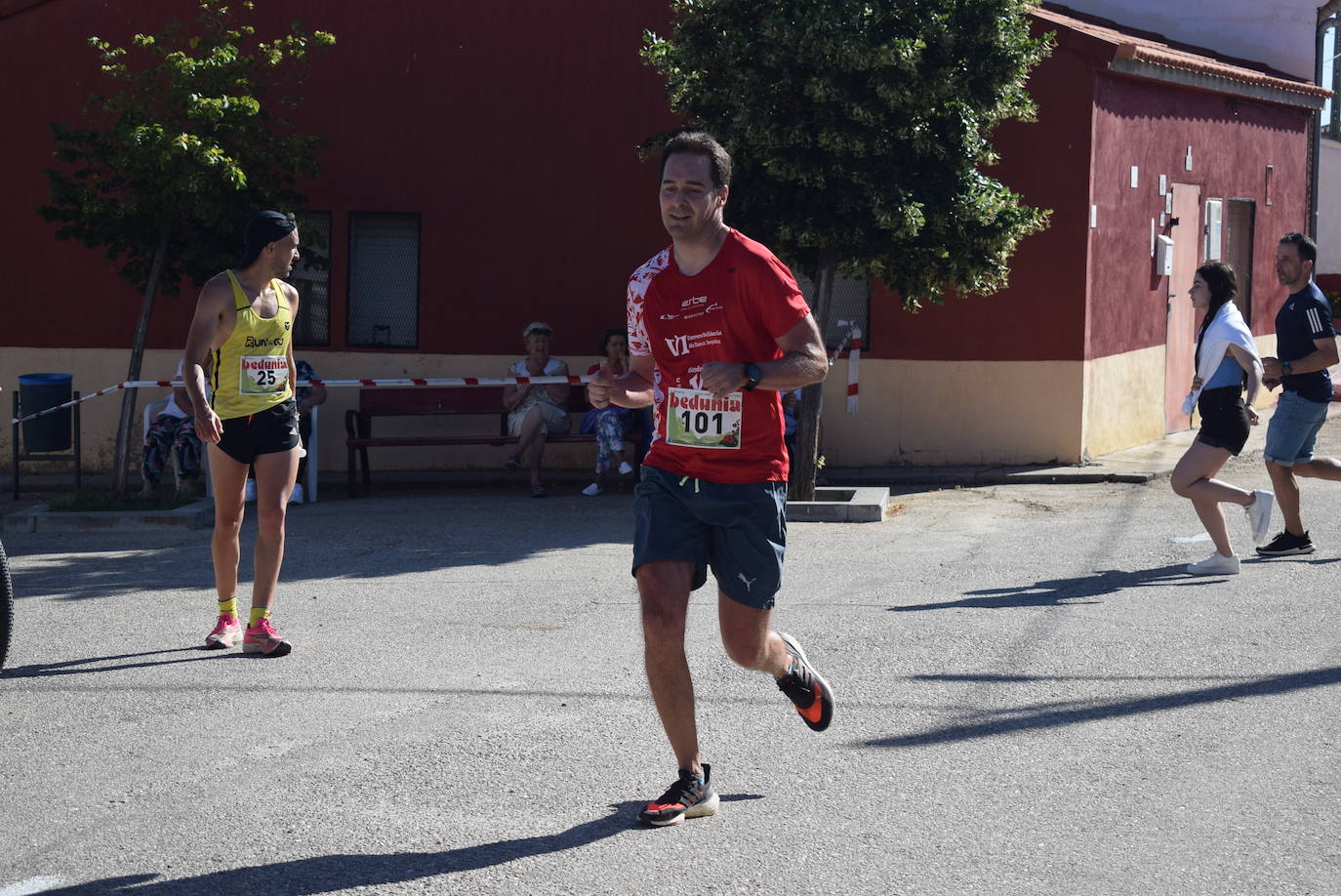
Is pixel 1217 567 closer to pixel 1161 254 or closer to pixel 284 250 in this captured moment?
pixel 284 250

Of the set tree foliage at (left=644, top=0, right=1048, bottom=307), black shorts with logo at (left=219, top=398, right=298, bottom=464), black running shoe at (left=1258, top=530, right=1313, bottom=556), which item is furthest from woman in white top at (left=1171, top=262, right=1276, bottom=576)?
black shorts with logo at (left=219, top=398, right=298, bottom=464)

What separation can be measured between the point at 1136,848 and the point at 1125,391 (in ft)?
35.3

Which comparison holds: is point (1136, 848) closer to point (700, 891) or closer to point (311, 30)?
point (700, 891)

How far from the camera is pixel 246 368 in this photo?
6.95 m

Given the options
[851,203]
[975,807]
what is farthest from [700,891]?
[851,203]

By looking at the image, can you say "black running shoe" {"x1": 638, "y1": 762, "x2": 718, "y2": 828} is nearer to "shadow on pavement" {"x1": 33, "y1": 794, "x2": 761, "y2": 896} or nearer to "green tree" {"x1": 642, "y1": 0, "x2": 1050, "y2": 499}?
"shadow on pavement" {"x1": 33, "y1": 794, "x2": 761, "y2": 896}

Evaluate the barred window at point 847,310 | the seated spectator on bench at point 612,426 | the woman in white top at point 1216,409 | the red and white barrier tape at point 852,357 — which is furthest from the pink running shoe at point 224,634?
the barred window at point 847,310

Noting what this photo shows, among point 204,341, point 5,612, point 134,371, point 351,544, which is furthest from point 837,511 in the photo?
point 5,612

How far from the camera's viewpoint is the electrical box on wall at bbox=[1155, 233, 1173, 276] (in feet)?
49.1

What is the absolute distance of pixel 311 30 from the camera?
47.4ft

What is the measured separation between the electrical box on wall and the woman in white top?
6.53m

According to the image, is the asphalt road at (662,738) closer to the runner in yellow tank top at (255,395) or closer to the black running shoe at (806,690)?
the black running shoe at (806,690)

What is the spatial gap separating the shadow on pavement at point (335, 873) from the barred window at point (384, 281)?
1052 centimetres

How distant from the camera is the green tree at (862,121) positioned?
411 inches
